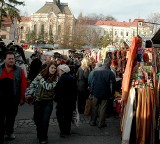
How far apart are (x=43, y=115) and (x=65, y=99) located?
891mm

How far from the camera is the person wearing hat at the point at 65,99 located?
8.05m

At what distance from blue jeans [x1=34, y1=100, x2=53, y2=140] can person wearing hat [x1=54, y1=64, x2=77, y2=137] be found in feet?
1.92

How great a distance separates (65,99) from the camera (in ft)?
26.8

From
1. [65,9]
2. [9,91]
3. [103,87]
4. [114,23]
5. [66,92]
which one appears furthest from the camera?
[114,23]

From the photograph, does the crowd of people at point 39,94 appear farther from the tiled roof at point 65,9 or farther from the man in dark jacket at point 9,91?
the tiled roof at point 65,9

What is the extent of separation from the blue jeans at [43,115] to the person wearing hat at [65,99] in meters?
0.59

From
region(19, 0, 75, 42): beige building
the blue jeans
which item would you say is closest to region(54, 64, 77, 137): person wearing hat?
the blue jeans

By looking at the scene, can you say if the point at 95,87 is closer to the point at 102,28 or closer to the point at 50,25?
the point at 50,25

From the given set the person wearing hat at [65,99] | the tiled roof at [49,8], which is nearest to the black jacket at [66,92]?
the person wearing hat at [65,99]

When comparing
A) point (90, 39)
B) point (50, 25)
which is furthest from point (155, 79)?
point (50, 25)

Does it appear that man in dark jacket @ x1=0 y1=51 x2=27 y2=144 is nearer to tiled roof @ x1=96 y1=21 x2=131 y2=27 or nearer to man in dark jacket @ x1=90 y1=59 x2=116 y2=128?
man in dark jacket @ x1=90 y1=59 x2=116 y2=128

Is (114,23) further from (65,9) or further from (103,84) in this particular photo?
(103,84)

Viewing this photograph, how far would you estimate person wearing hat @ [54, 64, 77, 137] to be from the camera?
26.4ft

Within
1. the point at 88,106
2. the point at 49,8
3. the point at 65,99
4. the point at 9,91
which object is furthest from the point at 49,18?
the point at 9,91
